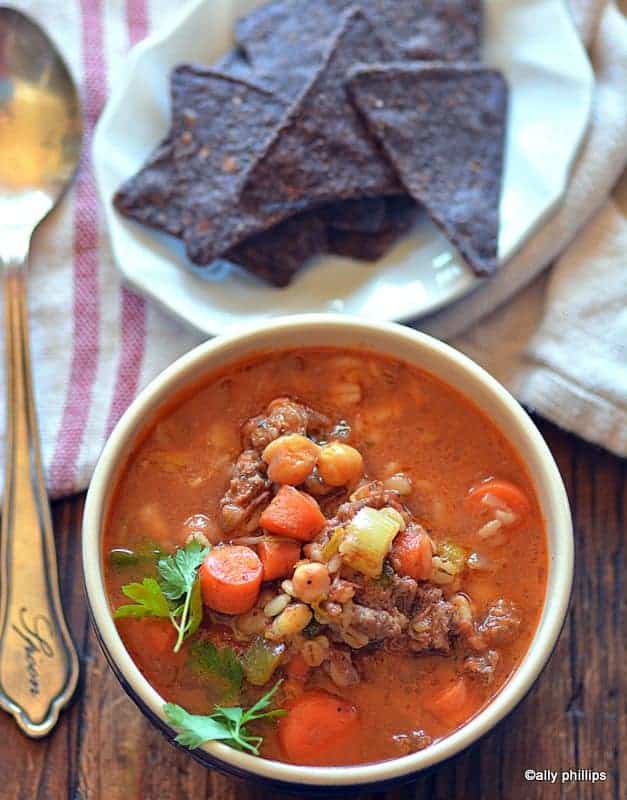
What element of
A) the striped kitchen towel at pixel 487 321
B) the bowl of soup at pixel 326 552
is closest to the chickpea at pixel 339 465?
the bowl of soup at pixel 326 552

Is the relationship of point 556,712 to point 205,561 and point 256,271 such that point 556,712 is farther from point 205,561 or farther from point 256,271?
point 256,271

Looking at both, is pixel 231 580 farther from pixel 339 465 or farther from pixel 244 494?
pixel 339 465

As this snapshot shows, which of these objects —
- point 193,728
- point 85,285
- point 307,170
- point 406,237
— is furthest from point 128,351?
point 193,728

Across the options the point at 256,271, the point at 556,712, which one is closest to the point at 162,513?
the point at 256,271

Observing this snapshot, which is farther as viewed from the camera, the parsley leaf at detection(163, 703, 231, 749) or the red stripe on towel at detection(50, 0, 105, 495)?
the red stripe on towel at detection(50, 0, 105, 495)

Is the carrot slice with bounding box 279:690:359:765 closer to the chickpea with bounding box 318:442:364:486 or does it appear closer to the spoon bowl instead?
the chickpea with bounding box 318:442:364:486

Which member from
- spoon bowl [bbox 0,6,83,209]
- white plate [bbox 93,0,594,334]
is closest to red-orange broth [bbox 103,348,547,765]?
white plate [bbox 93,0,594,334]
